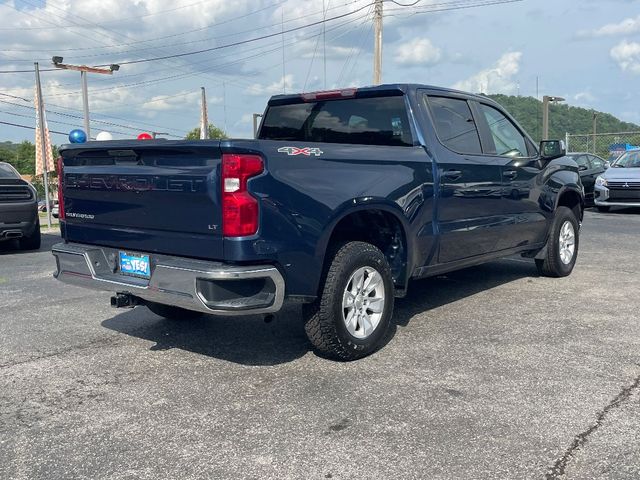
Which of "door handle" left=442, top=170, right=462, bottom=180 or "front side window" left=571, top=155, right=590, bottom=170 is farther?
"front side window" left=571, top=155, right=590, bottom=170

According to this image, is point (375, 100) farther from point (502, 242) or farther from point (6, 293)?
point (6, 293)

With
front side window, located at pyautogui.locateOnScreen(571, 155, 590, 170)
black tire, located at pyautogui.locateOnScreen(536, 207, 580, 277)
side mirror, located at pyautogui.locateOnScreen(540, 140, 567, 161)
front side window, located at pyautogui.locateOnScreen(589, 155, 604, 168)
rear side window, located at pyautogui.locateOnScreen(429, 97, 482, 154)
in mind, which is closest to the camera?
rear side window, located at pyautogui.locateOnScreen(429, 97, 482, 154)

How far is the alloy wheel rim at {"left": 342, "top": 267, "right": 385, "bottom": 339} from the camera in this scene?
13.8 ft

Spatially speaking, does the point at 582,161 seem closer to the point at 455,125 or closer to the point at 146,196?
the point at 455,125

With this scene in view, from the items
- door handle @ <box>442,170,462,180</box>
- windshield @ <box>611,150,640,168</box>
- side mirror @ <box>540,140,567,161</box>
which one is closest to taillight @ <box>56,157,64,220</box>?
door handle @ <box>442,170,462,180</box>

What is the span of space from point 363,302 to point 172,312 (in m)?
1.82

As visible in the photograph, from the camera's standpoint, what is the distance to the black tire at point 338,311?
4031 millimetres

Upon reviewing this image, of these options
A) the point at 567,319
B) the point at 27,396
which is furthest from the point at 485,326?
the point at 27,396

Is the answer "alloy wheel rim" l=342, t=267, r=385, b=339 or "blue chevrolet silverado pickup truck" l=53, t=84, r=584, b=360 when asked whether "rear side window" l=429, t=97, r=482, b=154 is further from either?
"alloy wheel rim" l=342, t=267, r=385, b=339

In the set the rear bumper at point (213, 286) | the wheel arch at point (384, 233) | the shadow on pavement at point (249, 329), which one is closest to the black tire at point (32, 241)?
the shadow on pavement at point (249, 329)

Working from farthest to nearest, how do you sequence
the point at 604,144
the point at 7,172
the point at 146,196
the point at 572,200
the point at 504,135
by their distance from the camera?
the point at 604,144 → the point at 7,172 → the point at 572,200 → the point at 504,135 → the point at 146,196

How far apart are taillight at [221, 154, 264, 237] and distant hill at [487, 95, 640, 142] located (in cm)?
2693

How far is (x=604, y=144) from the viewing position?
102 feet

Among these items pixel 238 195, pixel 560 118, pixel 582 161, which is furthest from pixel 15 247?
pixel 560 118
